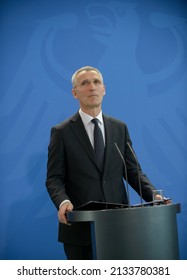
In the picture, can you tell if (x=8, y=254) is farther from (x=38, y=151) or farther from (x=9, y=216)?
(x=38, y=151)

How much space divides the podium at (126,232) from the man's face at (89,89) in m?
0.95

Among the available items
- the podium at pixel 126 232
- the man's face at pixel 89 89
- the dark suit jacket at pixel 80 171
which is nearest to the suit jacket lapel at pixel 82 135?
the dark suit jacket at pixel 80 171

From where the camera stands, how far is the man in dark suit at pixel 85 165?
108 inches

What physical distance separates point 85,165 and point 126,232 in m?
0.75

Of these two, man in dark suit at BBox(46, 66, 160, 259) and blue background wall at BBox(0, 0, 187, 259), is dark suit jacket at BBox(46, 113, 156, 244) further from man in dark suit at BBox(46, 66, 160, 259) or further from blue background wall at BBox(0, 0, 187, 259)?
blue background wall at BBox(0, 0, 187, 259)

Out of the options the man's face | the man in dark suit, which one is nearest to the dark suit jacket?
the man in dark suit

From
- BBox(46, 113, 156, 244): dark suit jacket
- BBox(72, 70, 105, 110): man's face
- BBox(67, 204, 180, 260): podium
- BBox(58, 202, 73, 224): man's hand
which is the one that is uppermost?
BBox(72, 70, 105, 110): man's face

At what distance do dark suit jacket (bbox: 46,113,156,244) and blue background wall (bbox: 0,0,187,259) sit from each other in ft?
4.56

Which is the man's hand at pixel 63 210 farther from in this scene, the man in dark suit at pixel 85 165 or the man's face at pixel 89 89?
the man's face at pixel 89 89

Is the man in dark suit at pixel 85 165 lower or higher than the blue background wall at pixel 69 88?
lower

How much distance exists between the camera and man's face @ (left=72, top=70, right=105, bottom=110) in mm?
2932

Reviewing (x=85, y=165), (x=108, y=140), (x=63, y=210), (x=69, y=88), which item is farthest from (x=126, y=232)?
(x=69, y=88)

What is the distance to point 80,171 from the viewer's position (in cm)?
283
